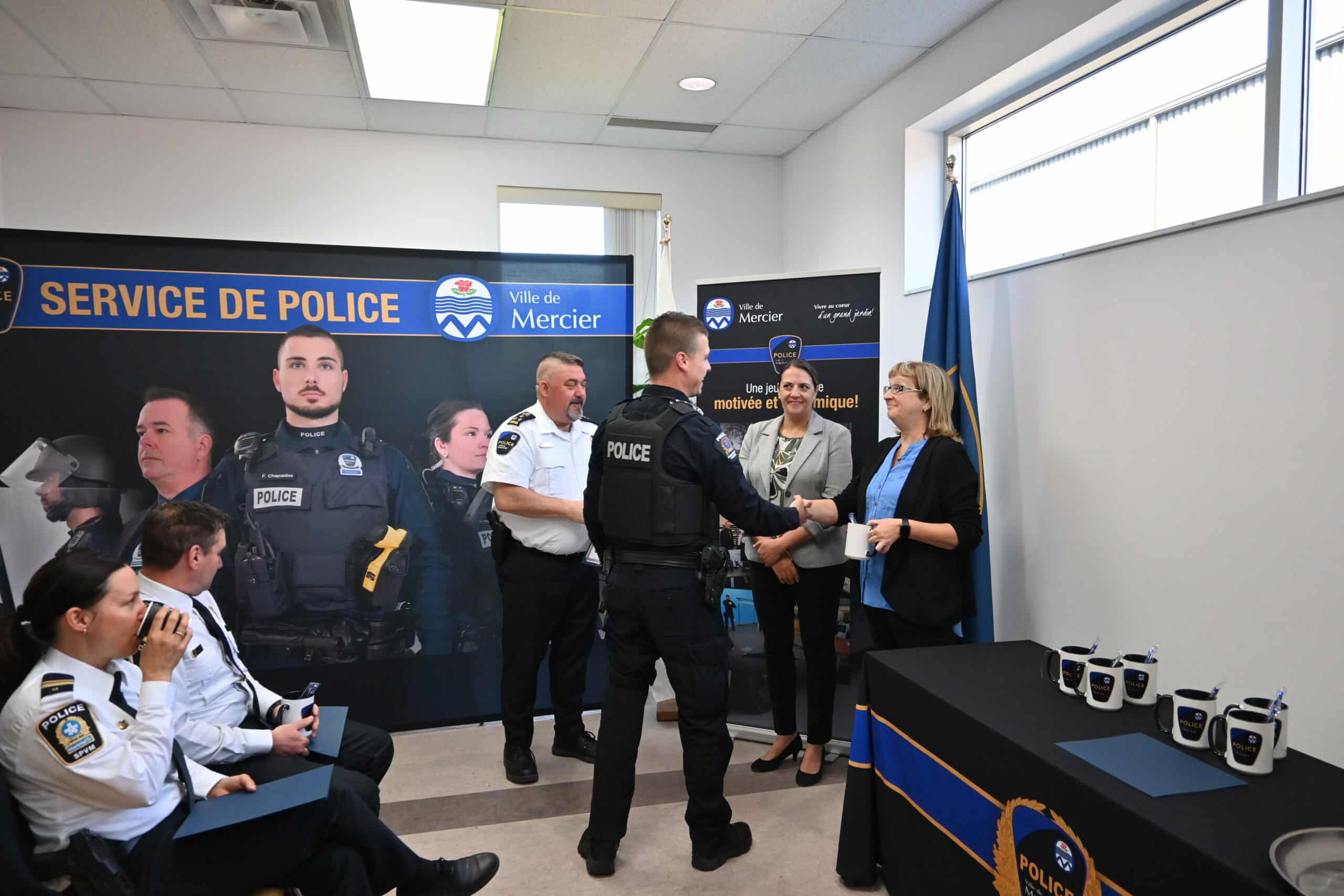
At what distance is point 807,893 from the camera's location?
7.78 ft

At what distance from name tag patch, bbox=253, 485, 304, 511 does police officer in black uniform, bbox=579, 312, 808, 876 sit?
4.89 ft

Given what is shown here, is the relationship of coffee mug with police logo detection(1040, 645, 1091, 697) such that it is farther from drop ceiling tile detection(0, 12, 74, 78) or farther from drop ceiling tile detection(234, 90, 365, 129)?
drop ceiling tile detection(0, 12, 74, 78)

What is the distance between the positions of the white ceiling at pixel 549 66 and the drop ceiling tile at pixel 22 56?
0.01m

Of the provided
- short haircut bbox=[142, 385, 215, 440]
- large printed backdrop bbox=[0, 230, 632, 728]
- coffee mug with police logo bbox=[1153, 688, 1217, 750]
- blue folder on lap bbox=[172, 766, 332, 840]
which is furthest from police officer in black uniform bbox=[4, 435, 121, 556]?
coffee mug with police logo bbox=[1153, 688, 1217, 750]

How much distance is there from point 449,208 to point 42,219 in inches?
93.0

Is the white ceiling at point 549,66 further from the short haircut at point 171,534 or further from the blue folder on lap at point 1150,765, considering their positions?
the blue folder on lap at point 1150,765

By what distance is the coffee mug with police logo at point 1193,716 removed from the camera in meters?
1.63

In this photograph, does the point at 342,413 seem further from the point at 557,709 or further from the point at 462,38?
the point at 462,38

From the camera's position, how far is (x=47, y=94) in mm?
4629

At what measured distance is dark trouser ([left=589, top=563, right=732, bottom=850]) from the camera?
2.43m

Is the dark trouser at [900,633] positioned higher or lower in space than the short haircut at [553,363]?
lower

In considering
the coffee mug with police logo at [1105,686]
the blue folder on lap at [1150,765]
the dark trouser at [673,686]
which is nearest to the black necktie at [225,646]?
the dark trouser at [673,686]

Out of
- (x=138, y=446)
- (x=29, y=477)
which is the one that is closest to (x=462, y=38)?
(x=138, y=446)

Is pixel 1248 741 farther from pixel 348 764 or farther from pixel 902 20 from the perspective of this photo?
pixel 902 20
